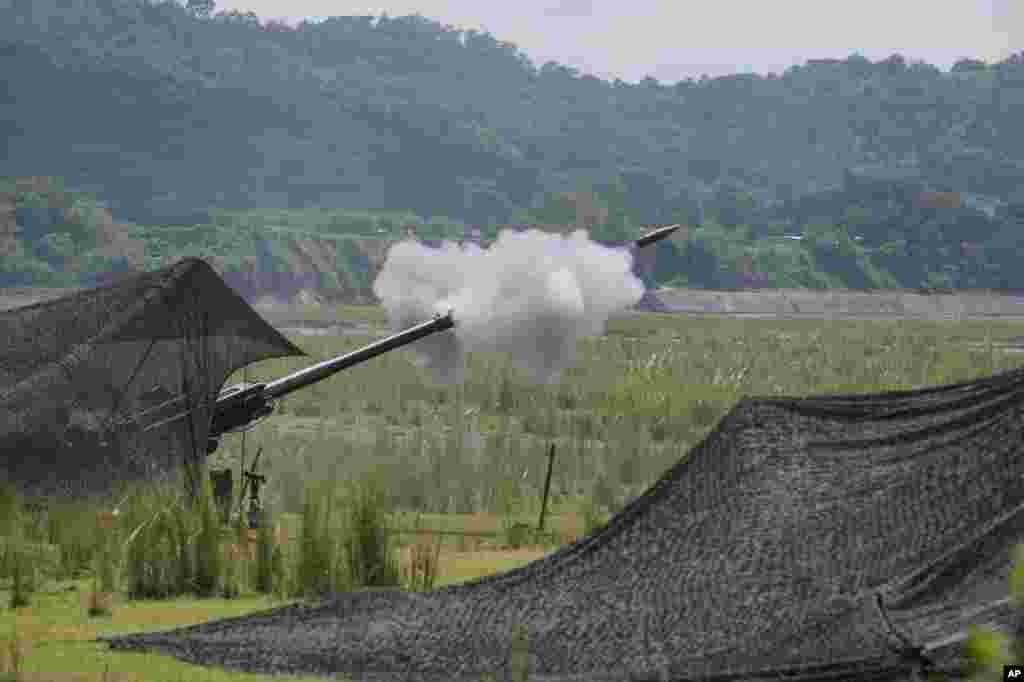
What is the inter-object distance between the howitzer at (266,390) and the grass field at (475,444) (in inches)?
35.9

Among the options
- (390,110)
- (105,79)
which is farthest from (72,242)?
(390,110)

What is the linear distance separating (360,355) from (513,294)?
1548 millimetres

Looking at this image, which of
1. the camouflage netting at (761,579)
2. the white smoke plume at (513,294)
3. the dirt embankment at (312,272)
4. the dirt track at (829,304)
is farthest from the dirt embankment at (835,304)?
the camouflage netting at (761,579)

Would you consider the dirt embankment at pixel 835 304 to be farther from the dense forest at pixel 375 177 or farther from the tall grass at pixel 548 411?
the tall grass at pixel 548 411

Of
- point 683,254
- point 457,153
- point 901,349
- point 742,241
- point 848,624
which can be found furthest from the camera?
point 457,153

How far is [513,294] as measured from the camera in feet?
74.9

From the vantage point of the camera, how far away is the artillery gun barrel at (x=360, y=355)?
22578 millimetres

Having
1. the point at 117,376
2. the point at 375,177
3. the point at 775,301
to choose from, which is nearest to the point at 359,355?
the point at 117,376

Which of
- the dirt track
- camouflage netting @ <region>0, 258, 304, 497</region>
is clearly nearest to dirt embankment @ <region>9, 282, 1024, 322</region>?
the dirt track

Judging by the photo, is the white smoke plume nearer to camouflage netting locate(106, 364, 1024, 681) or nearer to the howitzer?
the howitzer

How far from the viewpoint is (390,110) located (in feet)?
617

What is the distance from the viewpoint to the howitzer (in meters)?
21.8

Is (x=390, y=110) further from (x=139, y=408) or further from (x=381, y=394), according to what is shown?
(x=139, y=408)

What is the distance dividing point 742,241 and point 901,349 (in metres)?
78.3
